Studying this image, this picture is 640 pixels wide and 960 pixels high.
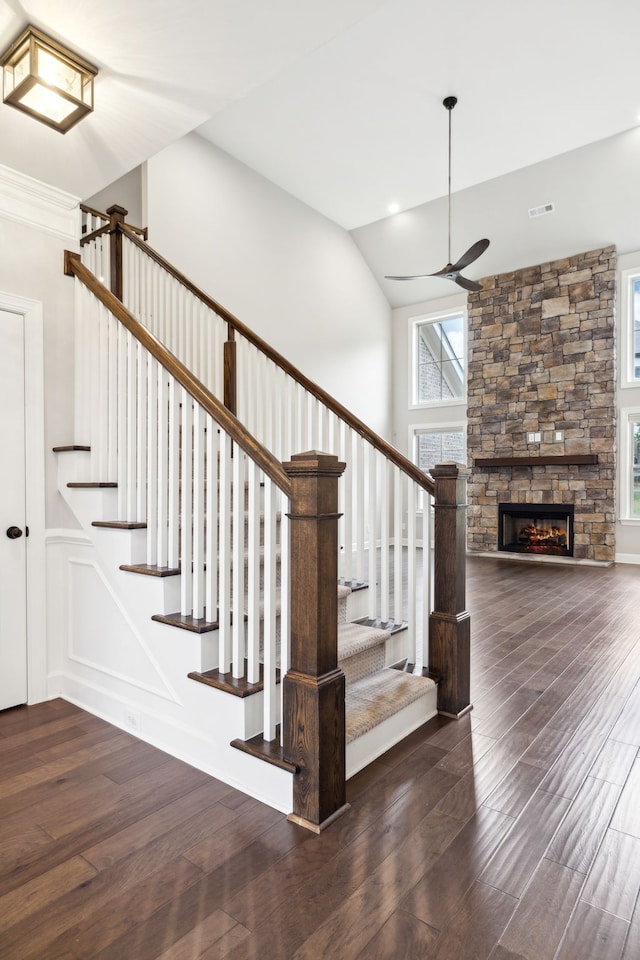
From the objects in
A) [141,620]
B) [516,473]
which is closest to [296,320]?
[516,473]

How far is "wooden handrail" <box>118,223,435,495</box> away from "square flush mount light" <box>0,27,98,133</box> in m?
1.76

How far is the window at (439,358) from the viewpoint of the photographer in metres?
9.20

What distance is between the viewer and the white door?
8.95 ft

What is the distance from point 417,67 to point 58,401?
475 cm

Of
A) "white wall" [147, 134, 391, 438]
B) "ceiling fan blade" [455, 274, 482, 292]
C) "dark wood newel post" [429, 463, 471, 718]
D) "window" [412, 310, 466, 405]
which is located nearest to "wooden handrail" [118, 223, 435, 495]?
"dark wood newel post" [429, 463, 471, 718]

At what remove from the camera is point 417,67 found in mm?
5148

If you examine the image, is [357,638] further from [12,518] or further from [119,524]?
[12,518]

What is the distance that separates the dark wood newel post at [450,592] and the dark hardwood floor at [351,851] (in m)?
0.15

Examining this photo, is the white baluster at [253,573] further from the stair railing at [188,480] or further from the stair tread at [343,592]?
the stair tread at [343,592]

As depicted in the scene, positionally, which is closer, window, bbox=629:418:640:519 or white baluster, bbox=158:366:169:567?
white baluster, bbox=158:366:169:567

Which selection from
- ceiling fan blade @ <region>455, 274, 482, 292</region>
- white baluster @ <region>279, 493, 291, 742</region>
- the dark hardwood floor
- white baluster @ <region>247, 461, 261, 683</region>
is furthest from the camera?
ceiling fan blade @ <region>455, 274, 482, 292</region>

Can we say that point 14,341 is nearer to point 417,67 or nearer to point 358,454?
point 358,454

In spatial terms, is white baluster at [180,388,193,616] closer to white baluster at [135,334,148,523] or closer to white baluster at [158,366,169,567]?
white baluster at [158,366,169,567]

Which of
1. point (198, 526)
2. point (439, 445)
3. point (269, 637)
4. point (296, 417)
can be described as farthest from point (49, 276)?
point (439, 445)
